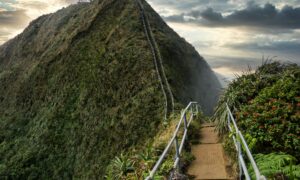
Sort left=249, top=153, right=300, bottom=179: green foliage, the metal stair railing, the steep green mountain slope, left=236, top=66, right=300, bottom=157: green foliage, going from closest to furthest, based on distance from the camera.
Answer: the metal stair railing → left=249, top=153, right=300, bottom=179: green foliage → left=236, top=66, right=300, bottom=157: green foliage → the steep green mountain slope

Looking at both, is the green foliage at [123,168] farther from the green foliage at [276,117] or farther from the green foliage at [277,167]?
the green foliage at [277,167]

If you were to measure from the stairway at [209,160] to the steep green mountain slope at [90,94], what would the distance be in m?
11.2

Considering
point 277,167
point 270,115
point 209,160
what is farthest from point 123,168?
point 277,167

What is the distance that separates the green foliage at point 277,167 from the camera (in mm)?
7934

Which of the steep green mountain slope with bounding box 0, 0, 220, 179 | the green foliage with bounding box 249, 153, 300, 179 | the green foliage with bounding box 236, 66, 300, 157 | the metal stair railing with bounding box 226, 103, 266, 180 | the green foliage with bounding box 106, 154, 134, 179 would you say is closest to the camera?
the metal stair railing with bounding box 226, 103, 266, 180

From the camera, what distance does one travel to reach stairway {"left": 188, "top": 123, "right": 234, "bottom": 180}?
10789 mm

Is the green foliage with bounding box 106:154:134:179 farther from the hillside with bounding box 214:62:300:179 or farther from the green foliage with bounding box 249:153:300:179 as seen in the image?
the green foliage with bounding box 249:153:300:179

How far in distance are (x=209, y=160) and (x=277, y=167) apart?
3485 mm

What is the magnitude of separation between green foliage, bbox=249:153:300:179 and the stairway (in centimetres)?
119

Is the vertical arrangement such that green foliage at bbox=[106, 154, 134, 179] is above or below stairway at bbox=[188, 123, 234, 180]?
below

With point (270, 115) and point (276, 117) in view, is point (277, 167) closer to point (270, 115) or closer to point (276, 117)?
point (276, 117)

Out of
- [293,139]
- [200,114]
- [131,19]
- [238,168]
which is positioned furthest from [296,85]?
[131,19]

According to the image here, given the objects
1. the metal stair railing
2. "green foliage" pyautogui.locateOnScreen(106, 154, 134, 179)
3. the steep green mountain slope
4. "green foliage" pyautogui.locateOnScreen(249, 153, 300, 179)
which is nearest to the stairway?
the metal stair railing

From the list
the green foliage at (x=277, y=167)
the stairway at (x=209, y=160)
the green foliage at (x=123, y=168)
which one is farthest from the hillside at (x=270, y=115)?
the green foliage at (x=123, y=168)
